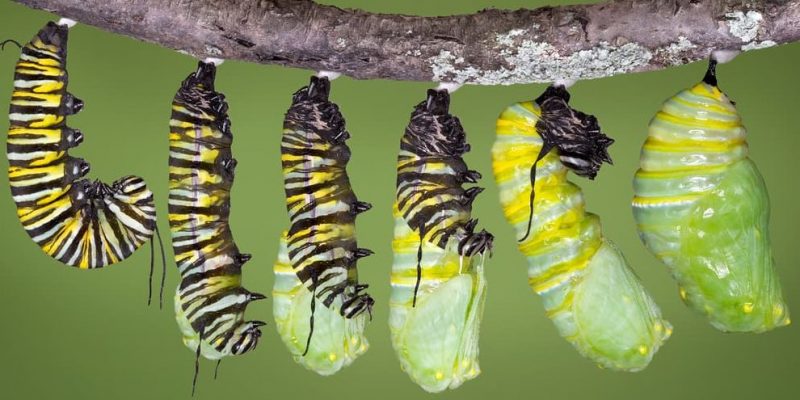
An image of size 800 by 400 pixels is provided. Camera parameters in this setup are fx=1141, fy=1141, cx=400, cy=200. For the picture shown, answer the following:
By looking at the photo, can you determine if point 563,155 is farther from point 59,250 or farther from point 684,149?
point 59,250

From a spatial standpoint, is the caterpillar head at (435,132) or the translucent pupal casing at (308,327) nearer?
the caterpillar head at (435,132)

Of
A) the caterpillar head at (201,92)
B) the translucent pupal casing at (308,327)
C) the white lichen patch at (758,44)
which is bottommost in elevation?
the translucent pupal casing at (308,327)

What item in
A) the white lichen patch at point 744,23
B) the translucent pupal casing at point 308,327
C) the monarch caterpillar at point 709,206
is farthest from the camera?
the translucent pupal casing at point 308,327

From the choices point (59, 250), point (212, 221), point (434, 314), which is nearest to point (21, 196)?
point (59, 250)

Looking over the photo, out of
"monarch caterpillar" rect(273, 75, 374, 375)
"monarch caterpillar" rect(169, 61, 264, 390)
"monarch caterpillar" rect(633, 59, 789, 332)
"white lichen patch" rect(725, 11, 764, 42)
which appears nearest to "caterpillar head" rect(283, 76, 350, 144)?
"monarch caterpillar" rect(273, 75, 374, 375)

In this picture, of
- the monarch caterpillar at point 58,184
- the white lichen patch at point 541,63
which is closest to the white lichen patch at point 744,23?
the white lichen patch at point 541,63

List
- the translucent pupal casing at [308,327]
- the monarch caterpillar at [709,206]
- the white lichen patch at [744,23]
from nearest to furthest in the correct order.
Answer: the white lichen patch at [744,23]
the monarch caterpillar at [709,206]
the translucent pupal casing at [308,327]

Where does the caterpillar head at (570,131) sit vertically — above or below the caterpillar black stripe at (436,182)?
above

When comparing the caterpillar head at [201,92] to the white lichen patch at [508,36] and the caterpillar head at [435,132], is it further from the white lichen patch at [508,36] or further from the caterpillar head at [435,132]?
the white lichen patch at [508,36]
